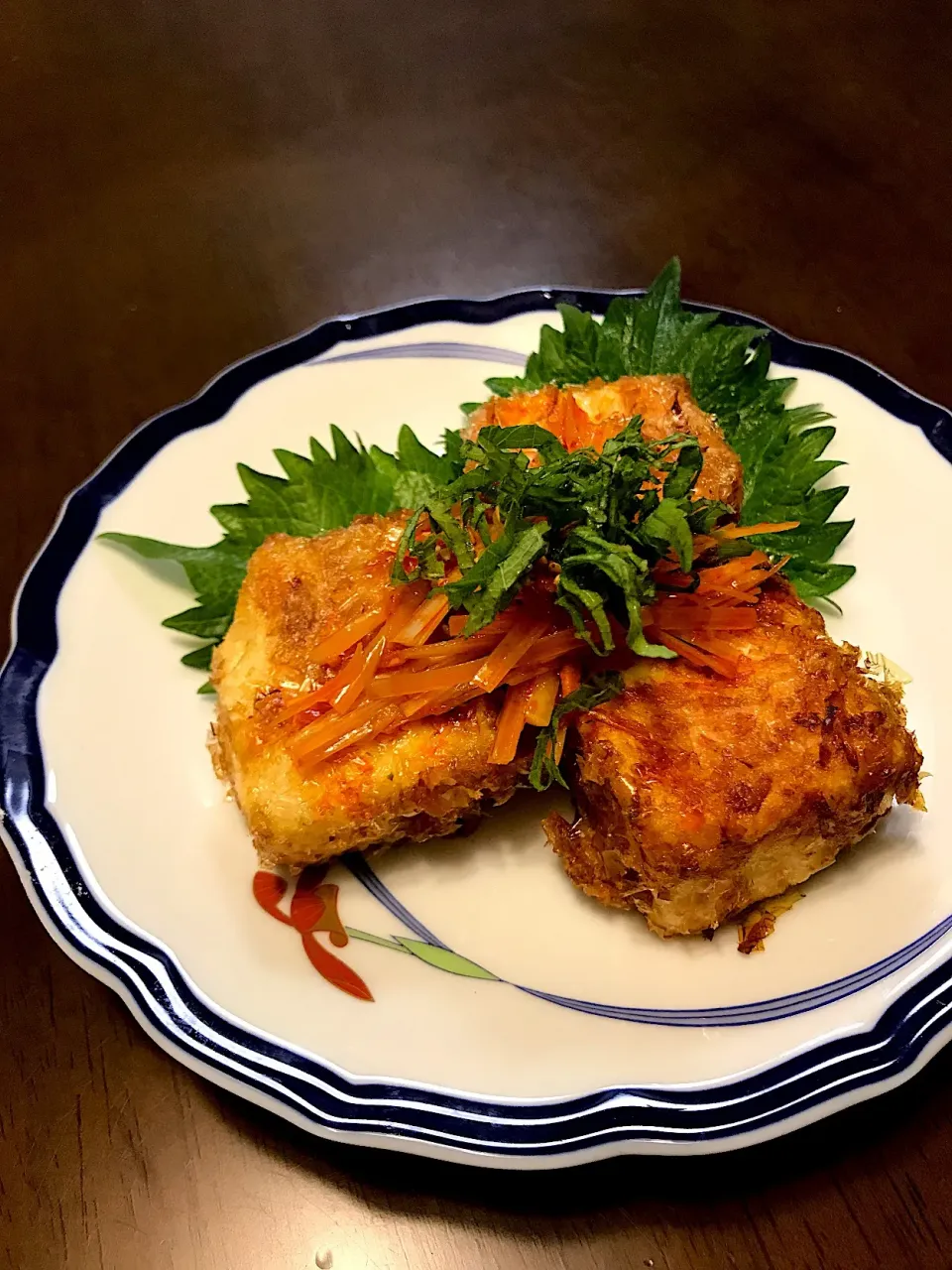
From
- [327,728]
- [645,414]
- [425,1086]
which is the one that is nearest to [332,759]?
[327,728]

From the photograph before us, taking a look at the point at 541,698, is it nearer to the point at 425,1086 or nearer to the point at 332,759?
the point at 332,759

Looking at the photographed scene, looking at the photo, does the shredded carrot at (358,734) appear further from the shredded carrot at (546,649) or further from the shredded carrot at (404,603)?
the shredded carrot at (546,649)

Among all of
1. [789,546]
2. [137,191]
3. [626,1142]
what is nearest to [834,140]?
[789,546]

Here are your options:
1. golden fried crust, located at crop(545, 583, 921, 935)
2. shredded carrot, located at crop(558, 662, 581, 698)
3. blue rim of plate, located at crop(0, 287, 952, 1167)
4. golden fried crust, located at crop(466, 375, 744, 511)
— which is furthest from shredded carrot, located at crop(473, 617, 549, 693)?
blue rim of plate, located at crop(0, 287, 952, 1167)

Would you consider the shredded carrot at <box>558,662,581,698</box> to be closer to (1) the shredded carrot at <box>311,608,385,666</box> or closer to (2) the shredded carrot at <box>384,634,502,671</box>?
(2) the shredded carrot at <box>384,634,502,671</box>

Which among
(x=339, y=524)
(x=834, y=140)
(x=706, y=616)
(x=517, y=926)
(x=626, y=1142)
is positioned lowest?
(x=626, y=1142)

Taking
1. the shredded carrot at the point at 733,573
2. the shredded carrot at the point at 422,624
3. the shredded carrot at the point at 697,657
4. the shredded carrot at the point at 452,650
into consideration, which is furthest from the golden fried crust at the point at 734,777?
the shredded carrot at the point at 422,624

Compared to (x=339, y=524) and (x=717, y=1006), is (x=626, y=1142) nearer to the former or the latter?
(x=717, y=1006)
